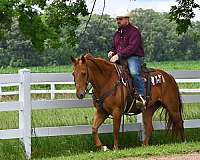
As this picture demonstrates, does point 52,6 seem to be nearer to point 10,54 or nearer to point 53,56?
point 53,56

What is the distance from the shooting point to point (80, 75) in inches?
385

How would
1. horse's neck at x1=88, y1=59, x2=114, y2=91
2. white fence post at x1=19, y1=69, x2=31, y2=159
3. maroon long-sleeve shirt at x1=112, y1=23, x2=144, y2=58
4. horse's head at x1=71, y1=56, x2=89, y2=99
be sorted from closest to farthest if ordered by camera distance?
horse's head at x1=71, y1=56, x2=89, y2=99 → white fence post at x1=19, y1=69, x2=31, y2=159 → horse's neck at x1=88, y1=59, x2=114, y2=91 → maroon long-sleeve shirt at x1=112, y1=23, x2=144, y2=58

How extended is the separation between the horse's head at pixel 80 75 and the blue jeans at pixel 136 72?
102 centimetres

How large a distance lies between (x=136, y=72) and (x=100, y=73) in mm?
696

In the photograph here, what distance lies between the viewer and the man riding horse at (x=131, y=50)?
10.5 m

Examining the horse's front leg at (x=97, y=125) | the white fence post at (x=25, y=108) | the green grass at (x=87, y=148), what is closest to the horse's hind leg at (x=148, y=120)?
the green grass at (x=87, y=148)

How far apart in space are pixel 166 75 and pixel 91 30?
41.0 metres

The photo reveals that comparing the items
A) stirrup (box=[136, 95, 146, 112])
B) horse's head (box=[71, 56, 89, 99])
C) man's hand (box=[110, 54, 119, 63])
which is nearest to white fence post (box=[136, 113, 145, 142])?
stirrup (box=[136, 95, 146, 112])

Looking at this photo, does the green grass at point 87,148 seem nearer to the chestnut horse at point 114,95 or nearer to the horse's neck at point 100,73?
the chestnut horse at point 114,95

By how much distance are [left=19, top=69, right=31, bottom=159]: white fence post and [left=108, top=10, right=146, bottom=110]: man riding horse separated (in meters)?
1.72

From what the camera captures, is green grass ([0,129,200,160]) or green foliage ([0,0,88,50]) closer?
green grass ([0,129,200,160])

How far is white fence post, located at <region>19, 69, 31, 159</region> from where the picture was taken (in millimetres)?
10109

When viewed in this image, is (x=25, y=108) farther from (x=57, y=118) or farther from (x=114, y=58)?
(x=114, y=58)

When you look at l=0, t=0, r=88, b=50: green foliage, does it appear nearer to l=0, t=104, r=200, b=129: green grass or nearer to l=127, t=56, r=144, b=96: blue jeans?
l=0, t=104, r=200, b=129: green grass
